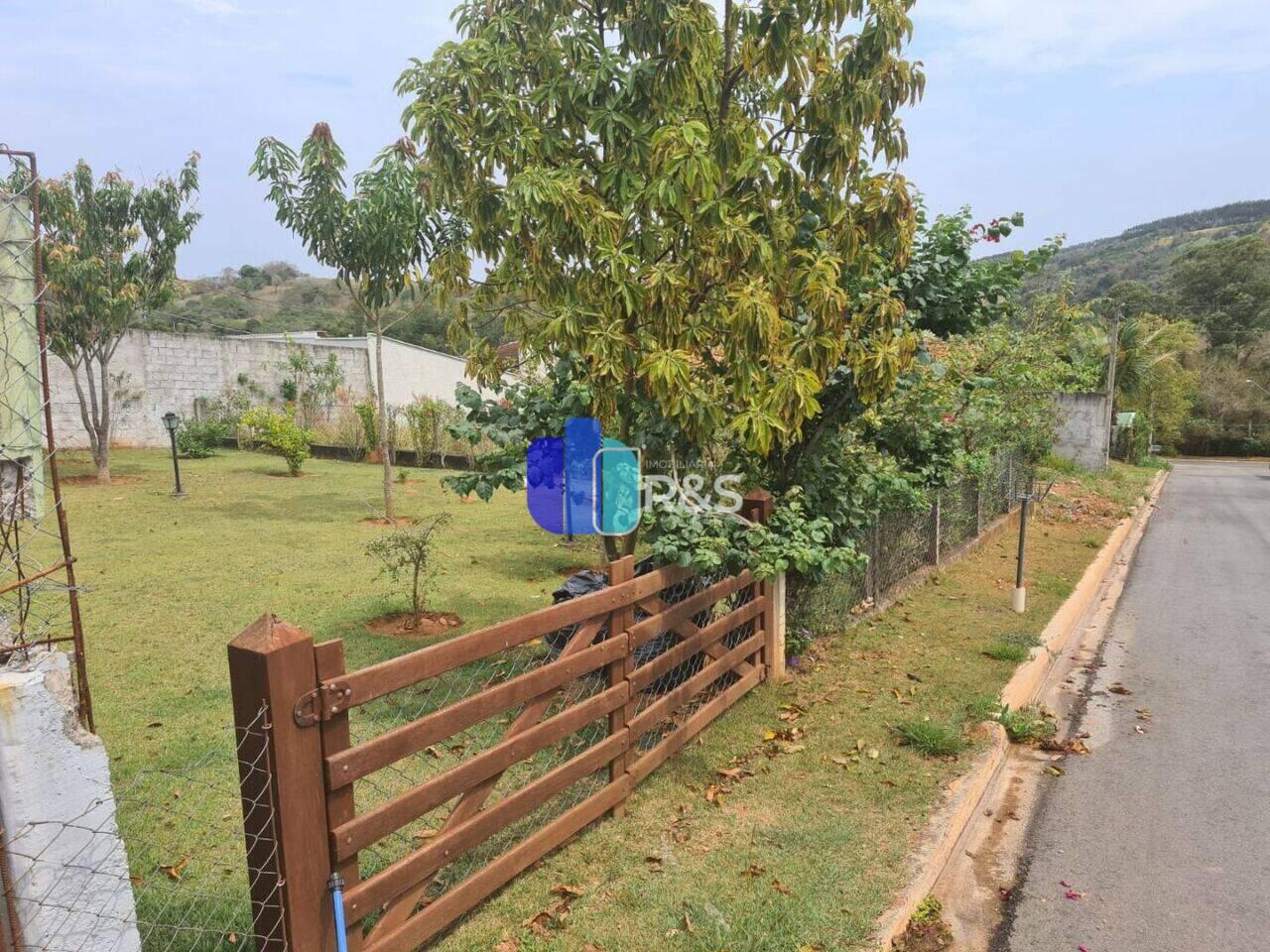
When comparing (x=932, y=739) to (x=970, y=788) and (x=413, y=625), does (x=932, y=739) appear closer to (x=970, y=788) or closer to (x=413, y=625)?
(x=970, y=788)

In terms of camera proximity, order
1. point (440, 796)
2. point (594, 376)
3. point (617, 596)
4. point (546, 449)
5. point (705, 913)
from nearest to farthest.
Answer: point (440, 796), point (705, 913), point (617, 596), point (594, 376), point (546, 449)

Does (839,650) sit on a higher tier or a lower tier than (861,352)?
lower

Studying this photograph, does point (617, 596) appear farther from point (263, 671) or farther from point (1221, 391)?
point (1221, 391)

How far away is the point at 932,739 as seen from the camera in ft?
15.2

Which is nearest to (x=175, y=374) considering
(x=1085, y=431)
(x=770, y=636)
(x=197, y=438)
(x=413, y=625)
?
(x=197, y=438)

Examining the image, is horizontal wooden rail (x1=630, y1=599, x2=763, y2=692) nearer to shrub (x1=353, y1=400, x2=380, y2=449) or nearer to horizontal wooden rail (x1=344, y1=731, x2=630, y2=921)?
horizontal wooden rail (x1=344, y1=731, x2=630, y2=921)

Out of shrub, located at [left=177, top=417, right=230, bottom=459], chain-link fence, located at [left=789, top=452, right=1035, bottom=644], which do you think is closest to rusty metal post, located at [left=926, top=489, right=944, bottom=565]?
chain-link fence, located at [left=789, top=452, right=1035, bottom=644]

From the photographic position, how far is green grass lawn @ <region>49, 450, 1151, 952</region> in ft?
10.2

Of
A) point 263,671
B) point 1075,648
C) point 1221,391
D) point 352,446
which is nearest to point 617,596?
point 263,671

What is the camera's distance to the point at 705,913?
310cm

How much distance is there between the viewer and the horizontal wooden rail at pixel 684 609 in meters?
3.98

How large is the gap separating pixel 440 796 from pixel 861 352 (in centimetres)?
328

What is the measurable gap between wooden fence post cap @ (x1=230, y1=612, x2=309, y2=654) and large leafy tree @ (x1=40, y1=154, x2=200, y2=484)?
13.4m

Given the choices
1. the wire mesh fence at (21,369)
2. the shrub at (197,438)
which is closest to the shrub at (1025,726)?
the wire mesh fence at (21,369)
